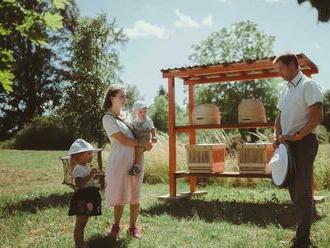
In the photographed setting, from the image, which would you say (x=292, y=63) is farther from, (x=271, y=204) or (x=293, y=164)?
(x=271, y=204)

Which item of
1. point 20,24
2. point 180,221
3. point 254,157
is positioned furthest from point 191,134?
point 20,24

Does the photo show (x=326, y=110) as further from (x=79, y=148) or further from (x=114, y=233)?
(x=79, y=148)

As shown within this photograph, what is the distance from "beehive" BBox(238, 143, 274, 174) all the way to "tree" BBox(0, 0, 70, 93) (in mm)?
6080

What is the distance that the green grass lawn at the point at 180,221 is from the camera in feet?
20.1

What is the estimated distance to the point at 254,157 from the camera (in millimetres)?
9328

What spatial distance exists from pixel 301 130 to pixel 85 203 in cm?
249

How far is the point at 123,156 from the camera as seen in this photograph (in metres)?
6.37

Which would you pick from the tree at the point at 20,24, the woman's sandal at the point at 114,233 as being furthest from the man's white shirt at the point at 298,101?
the tree at the point at 20,24

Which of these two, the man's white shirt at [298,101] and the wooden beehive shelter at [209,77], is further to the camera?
the wooden beehive shelter at [209,77]

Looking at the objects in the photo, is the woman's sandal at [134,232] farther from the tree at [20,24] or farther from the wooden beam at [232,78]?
the wooden beam at [232,78]

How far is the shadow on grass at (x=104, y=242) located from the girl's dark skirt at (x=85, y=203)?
72cm

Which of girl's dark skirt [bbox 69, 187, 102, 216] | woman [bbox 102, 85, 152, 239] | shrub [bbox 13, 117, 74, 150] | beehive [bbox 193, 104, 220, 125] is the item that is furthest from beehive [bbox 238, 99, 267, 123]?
shrub [bbox 13, 117, 74, 150]

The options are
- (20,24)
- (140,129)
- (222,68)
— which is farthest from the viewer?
(222,68)

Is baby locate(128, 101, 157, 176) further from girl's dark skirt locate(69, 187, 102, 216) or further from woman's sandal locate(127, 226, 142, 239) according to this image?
girl's dark skirt locate(69, 187, 102, 216)
